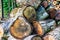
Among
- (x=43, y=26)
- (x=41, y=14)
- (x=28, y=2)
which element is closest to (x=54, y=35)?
(x=43, y=26)

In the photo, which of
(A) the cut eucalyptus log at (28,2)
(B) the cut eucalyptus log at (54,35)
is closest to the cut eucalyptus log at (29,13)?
(A) the cut eucalyptus log at (28,2)

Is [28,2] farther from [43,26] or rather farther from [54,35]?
[54,35]

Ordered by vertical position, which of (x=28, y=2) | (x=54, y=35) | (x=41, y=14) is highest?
(x=28, y=2)

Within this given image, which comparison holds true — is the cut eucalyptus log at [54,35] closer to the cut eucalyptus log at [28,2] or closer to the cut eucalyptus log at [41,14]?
the cut eucalyptus log at [41,14]

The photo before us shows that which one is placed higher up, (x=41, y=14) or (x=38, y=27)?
(x=41, y=14)

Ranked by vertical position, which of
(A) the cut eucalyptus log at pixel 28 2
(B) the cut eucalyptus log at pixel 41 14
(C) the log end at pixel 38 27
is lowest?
(C) the log end at pixel 38 27

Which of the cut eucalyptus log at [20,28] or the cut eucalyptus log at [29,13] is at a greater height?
the cut eucalyptus log at [29,13]
